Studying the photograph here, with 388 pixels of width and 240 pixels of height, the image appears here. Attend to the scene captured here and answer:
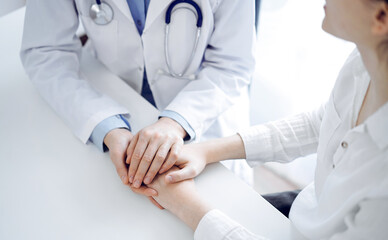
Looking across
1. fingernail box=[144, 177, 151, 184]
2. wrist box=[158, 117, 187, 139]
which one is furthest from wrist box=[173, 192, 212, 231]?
wrist box=[158, 117, 187, 139]

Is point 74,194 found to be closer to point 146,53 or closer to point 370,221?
point 146,53

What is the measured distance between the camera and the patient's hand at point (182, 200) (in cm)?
76

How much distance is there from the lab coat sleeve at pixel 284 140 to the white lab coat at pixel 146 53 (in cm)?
17

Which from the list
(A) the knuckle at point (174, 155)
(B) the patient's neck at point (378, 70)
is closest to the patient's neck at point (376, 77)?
(B) the patient's neck at point (378, 70)

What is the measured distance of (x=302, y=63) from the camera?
4.49 feet

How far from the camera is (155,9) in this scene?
98 cm

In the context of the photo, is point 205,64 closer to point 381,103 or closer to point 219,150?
point 219,150

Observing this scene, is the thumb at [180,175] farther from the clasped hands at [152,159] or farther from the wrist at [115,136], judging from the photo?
the wrist at [115,136]

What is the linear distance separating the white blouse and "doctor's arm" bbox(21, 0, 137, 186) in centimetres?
36

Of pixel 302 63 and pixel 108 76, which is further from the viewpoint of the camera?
pixel 302 63

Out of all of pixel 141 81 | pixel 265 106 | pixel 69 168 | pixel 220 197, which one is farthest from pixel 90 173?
pixel 265 106

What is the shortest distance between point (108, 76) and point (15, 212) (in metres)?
0.50

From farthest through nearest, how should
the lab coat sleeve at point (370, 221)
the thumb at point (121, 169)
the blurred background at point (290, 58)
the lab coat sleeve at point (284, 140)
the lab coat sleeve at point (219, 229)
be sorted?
1. the blurred background at point (290, 58)
2. the lab coat sleeve at point (284, 140)
3. the thumb at point (121, 169)
4. the lab coat sleeve at point (219, 229)
5. the lab coat sleeve at point (370, 221)

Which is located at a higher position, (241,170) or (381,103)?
(381,103)
